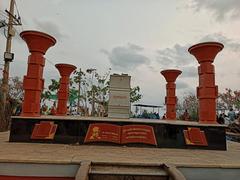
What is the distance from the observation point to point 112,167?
3.93 metres

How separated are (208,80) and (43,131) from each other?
4.59 metres

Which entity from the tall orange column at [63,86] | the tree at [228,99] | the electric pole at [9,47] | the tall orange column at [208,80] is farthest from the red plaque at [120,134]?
the tree at [228,99]

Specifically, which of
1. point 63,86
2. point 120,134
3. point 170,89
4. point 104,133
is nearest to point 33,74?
point 104,133

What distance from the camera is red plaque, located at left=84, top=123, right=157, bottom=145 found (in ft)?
22.4

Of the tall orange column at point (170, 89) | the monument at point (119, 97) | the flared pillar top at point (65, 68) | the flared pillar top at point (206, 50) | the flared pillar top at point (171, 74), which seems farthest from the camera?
the flared pillar top at point (65, 68)

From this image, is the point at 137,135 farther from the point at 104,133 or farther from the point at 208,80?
the point at 208,80

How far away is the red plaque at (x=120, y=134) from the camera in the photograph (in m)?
6.81

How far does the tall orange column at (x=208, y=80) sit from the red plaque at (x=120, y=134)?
5.38 ft

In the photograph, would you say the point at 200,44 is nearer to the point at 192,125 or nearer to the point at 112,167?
the point at 192,125

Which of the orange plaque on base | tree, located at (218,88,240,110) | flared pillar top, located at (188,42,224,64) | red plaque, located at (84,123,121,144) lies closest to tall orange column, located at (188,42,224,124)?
flared pillar top, located at (188,42,224,64)

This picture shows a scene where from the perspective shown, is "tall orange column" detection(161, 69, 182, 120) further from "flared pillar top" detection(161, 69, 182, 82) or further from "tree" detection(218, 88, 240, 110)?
"tree" detection(218, 88, 240, 110)

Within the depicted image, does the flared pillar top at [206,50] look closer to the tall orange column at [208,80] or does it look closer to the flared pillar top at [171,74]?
the tall orange column at [208,80]

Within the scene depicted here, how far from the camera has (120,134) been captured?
687 centimetres

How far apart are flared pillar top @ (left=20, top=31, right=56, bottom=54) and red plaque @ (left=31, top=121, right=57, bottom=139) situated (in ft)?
6.58
